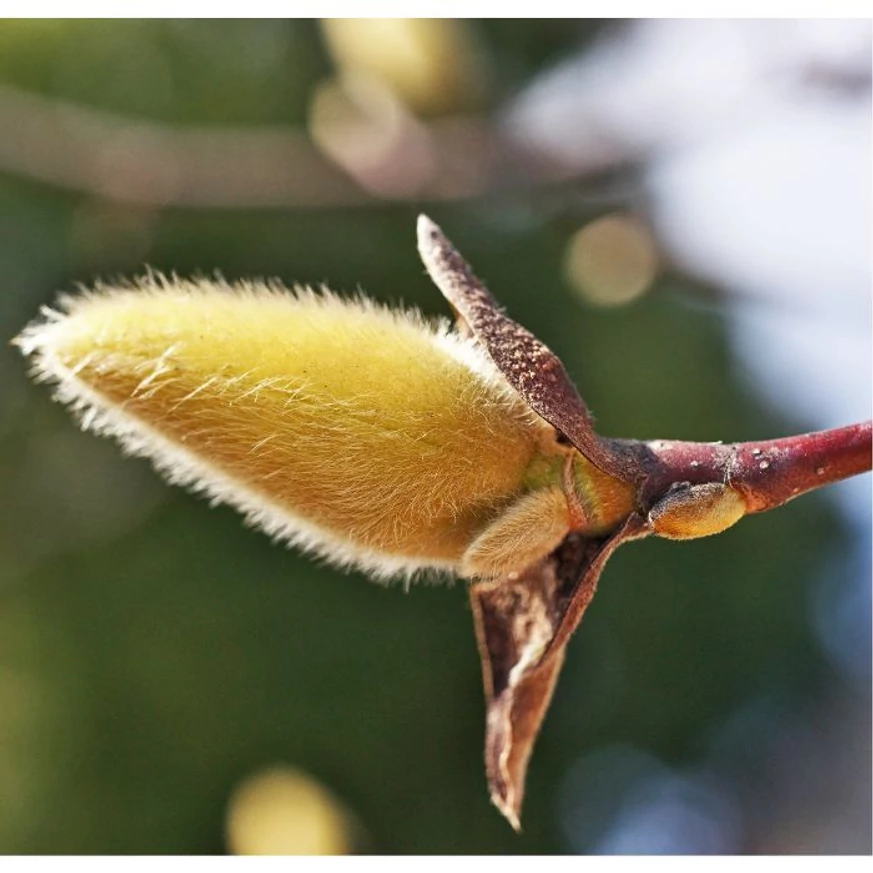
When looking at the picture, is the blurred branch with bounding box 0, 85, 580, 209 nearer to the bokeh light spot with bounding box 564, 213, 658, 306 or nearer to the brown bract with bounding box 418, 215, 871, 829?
the bokeh light spot with bounding box 564, 213, 658, 306

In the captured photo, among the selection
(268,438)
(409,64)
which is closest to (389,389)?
(268,438)

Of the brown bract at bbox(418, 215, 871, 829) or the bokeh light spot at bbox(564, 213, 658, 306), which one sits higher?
the bokeh light spot at bbox(564, 213, 658, 306)

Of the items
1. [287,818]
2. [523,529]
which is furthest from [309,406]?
[287,818]

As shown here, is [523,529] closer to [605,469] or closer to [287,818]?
[605,469]

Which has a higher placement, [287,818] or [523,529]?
[523,529]

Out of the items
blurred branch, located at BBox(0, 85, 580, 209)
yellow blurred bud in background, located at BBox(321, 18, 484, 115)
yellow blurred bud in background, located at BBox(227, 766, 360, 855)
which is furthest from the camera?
blurred branch, located at BBox(0, 85, 580, 209)

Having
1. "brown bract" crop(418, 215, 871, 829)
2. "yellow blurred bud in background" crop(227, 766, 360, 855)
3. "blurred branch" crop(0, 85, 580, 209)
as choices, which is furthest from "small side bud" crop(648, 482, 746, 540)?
"blurred branch" crop(0, 85, 580, 209)
